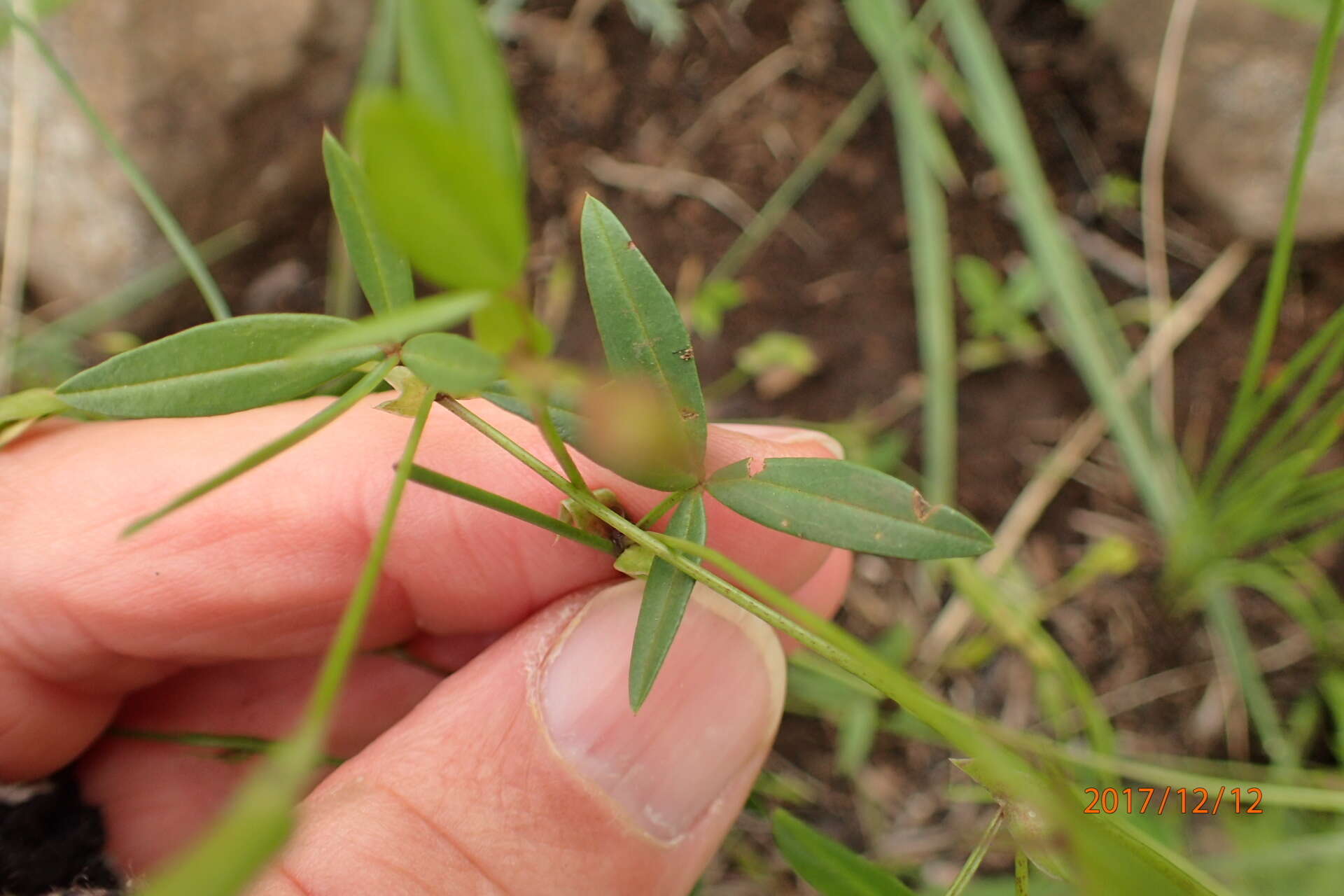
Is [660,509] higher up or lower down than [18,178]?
lower down

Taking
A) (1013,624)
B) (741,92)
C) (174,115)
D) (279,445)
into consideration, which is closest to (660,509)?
(279,445)

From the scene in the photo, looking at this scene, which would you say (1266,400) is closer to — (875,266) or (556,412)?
(875,266)

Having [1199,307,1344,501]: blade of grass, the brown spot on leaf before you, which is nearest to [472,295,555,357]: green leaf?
the brown spot on leaf

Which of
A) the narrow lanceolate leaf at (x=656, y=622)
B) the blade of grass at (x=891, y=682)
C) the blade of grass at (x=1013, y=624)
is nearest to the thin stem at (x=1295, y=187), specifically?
the blade of grass at (x=1013, y=624)

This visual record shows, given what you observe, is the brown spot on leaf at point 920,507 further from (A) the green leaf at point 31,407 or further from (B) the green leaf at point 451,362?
(A) the green leaf at point 31,407
